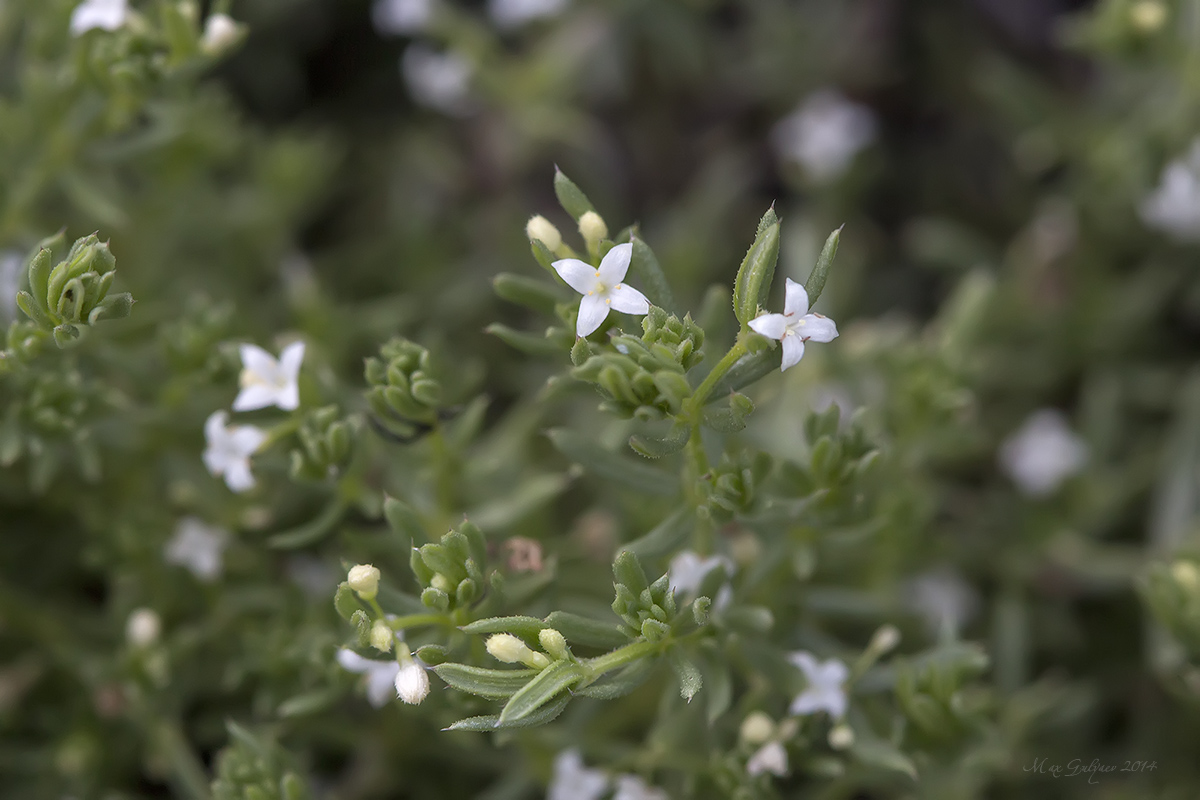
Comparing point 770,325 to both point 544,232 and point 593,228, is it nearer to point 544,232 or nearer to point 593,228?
point 593,228

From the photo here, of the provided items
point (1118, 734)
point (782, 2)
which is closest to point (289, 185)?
point (782, 2)

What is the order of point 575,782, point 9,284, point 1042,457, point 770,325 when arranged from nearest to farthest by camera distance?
point 770,325 → point 575,782 → point 9,284 → point 1042,457

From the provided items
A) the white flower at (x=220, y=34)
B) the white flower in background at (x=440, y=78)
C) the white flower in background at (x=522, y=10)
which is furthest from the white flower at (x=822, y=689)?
the white flower in background at (x=440, y=78)

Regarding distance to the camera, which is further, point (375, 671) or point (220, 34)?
point (220, 34)

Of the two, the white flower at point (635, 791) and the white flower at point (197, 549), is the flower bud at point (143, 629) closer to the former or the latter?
the white flower at point (197, 549)

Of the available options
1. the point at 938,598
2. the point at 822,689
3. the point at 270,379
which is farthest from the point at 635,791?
the point at 938,598

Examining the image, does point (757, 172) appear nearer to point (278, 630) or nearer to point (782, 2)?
point (782, 2)
